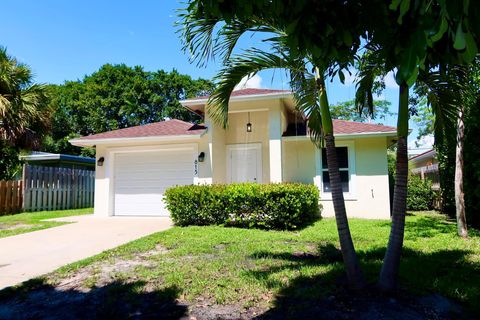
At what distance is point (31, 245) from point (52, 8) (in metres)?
7.95

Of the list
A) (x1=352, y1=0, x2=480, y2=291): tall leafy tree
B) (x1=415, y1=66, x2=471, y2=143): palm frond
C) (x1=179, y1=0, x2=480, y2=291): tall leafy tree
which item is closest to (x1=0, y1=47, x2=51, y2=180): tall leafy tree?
(x1=179, y1=0, x2=480, y2=291): tall leafy tree

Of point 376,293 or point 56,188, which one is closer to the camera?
point 376,293

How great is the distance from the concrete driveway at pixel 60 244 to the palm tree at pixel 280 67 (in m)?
4.10

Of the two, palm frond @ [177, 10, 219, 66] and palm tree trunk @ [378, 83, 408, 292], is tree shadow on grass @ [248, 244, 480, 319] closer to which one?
palm tree trunk @ [378, 83, 408, 292]

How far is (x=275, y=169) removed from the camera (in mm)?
12195

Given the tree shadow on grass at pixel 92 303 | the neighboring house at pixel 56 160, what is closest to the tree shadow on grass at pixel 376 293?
the tree shadow on grass at pixel 92 303

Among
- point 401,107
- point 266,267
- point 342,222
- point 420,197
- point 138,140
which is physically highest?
point 138,140

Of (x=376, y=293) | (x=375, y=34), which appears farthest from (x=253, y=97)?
(x=375, y=34)

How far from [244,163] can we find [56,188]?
9.59m

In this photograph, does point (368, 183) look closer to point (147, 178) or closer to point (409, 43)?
point (147, 178)

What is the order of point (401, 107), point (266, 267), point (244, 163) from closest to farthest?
1. point (401, 107)
2. point (266, 267)
3. point (244, 163)

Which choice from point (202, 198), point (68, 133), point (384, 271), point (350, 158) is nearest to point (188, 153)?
point (202, 198)

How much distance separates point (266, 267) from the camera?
564 cm

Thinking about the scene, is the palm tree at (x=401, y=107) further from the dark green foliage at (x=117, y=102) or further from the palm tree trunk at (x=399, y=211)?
the dark green foliage at (x=117, y=102)
